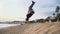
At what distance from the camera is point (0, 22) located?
143 inches

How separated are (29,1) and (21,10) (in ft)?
0.85

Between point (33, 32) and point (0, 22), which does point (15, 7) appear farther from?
point (33, 32)

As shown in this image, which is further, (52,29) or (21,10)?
(21,10)

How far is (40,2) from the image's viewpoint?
3666 mm

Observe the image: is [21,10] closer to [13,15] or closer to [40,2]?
[13,15]

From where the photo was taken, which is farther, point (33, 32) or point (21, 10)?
point (21, 10)

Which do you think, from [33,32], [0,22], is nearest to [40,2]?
[33,32]

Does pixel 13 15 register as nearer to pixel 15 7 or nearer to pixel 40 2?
pixel 15 7

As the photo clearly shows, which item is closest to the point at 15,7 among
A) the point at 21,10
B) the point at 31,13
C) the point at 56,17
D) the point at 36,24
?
the point at 21,10

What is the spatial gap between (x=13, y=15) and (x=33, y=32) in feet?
2.05

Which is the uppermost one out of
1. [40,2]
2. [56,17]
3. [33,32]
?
[40,2]

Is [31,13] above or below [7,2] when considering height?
below

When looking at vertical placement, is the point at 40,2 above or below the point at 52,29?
above

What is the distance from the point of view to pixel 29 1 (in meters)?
3.67
